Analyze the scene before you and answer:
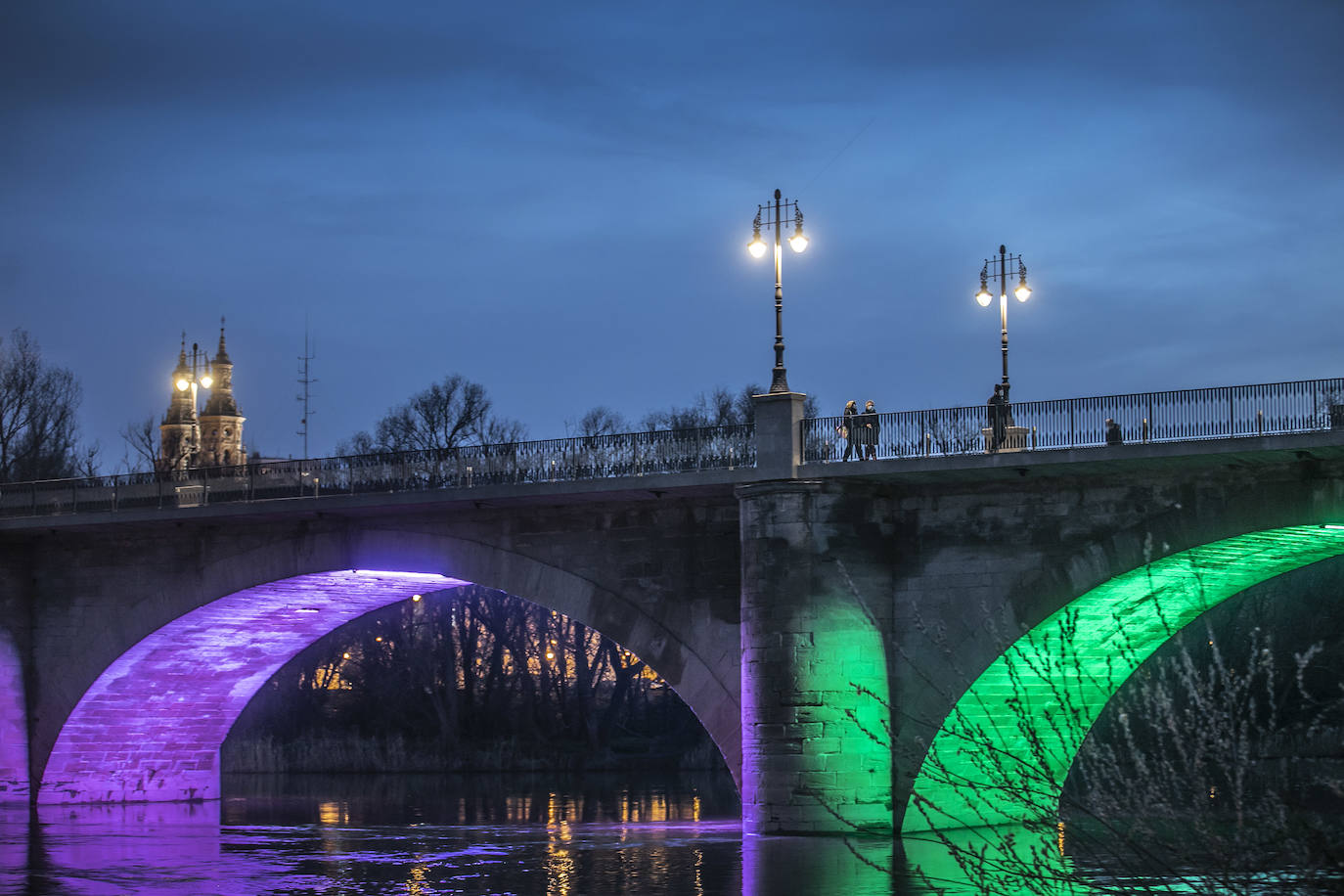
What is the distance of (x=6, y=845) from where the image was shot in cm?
2723

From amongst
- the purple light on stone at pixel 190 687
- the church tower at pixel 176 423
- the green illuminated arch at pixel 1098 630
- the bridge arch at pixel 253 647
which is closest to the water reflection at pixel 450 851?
the purple light on stone at pixel 190 687

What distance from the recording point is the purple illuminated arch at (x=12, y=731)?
34750mm

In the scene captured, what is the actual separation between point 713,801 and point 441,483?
12.4m

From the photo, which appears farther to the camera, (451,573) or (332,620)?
(332,620)

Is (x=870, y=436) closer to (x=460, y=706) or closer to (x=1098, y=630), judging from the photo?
(x=1098, y=630)

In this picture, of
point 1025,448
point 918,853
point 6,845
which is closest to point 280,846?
point 6,845

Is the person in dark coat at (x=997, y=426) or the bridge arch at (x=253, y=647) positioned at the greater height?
the person in dark coat at (x=997, y=426)

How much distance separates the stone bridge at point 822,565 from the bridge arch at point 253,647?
0.22 feet

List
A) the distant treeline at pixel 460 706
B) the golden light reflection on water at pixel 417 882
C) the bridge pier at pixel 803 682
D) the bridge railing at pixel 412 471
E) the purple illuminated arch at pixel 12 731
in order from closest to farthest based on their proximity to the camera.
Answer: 1. the golden light reflection on water at pixel 417 882
2. the bridge pier at pixel 803 682
3. the bridge railing at pixel 412 471
4. the purple illuminated arch at pixel 12 731
5. the distant treeline at pixel 460 706

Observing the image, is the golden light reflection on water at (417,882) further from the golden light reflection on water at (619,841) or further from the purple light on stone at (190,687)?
the purple light on stone at (190,687)

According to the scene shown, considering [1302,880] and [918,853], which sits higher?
[1302,880]

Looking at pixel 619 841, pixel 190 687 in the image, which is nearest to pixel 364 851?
pixel 619 841

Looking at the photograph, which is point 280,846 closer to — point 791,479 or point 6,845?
point 6,845

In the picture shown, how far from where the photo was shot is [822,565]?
23.8 metres
